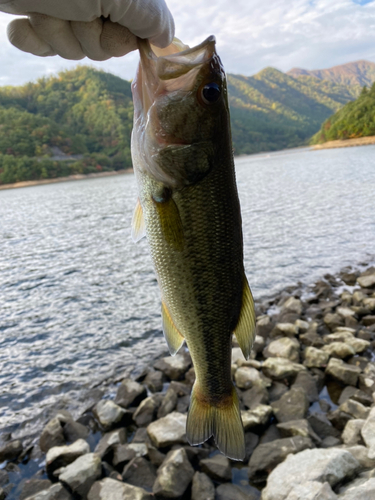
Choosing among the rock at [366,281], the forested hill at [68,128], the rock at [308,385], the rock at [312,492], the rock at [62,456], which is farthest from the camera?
the forested hill at [68,128]

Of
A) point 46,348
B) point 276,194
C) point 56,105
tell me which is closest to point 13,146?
point 56,105

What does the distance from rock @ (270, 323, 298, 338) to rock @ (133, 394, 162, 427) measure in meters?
3.58

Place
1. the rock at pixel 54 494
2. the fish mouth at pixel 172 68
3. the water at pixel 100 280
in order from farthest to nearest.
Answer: the water at pixel 100 280 < the rock at pixel 54 494 < the fish mouth at pixel 172 68

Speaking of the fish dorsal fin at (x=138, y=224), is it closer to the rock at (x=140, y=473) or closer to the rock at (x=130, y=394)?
the rock at (x=140, y=473)

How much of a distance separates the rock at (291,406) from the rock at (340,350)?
1.65 metres

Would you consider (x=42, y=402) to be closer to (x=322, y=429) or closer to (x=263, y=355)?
(x=263, y=355)

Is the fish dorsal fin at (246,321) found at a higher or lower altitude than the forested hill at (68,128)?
lower

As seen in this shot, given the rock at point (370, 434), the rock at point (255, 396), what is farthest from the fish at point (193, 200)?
the rock at point (255, 396)

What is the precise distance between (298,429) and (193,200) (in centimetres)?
412

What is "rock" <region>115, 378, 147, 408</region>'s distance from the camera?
6.58 metres

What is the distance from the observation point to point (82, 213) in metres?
33.9

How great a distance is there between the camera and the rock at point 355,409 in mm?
5252

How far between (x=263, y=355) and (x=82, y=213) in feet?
96.1

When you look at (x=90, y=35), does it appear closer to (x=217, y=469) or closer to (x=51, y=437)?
(x=217, y=469)
